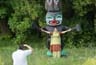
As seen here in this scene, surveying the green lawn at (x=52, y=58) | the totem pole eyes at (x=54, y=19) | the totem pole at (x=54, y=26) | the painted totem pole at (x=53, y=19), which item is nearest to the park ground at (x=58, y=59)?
the green lawn at (x=52, y=58)

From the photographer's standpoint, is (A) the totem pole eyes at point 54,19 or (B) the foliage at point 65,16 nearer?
(A) the totem pole eyes at point 54,19

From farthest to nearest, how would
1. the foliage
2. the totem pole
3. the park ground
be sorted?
1. the foliage
2. the totem pole
3. the park ground

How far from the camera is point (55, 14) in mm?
15773

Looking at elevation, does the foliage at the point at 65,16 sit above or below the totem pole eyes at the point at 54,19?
below

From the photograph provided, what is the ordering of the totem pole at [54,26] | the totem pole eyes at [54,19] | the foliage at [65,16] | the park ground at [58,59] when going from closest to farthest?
the park ground at [58,59], the totem pole at [54,26], the totem pole eyes at [54,19], the foliage at [65,16]

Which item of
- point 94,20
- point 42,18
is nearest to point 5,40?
point 42,18

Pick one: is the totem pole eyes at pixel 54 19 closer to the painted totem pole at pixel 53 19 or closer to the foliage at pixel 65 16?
the painted totem pole at pixel 53 19

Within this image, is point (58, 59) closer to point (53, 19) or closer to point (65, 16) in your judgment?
point (53, 19)

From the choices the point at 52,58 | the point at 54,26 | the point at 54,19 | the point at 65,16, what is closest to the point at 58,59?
the point at 52,58

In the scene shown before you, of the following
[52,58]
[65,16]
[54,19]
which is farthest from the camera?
[65,16]

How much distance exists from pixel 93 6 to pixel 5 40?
16.7 ft

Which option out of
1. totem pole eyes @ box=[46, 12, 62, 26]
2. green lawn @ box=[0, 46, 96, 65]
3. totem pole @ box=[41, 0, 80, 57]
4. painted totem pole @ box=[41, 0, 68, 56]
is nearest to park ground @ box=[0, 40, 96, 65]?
green lawn @ box=[0, 46, 96, 65]

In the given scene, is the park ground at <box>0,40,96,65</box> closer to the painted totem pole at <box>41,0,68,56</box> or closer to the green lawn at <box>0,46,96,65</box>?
the green lawn at <box>0,46,96,65</box>

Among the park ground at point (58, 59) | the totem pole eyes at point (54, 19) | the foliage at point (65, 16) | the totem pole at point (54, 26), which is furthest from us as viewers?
the foliage at point (65, 16)
